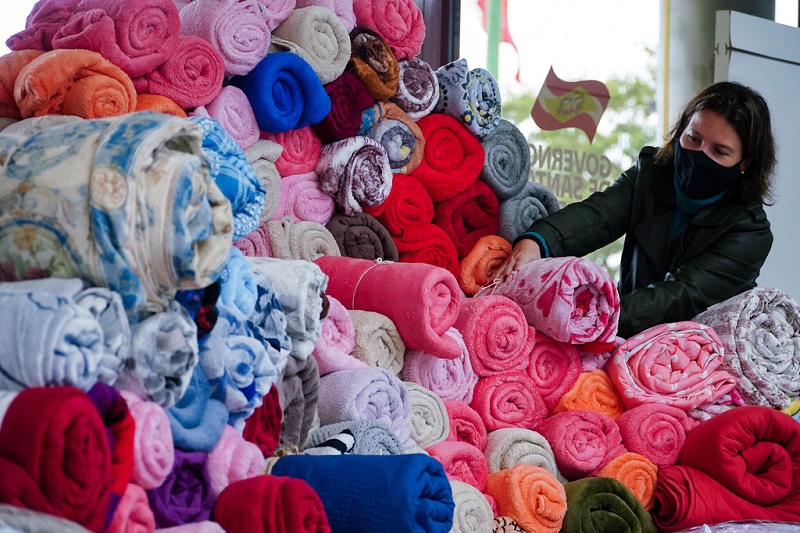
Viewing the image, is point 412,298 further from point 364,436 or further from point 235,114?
point 235,114

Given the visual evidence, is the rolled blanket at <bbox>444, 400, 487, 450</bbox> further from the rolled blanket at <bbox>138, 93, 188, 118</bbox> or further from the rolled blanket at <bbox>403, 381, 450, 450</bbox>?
the rolled blanket at <bbox>138, 93, 188, 118</bbox>

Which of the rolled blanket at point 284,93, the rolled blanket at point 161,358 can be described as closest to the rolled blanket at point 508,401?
the rolled blanket at point 284,93

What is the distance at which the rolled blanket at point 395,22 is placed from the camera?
5.96ft

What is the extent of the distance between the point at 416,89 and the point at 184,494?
1118 mm

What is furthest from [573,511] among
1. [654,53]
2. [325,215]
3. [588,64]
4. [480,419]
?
[654,53]

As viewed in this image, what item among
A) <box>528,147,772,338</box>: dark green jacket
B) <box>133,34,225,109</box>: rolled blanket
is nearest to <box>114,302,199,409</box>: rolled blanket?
<box>133,34,225,109</box>: rolled blanket

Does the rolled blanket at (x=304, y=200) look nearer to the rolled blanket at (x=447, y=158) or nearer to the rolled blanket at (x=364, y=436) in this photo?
the rolled blanket at (x=447, y=158)

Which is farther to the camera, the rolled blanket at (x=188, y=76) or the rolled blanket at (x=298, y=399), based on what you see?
the rolled blanket at (x=188, y=76)

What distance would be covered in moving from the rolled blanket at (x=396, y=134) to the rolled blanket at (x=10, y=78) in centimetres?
63

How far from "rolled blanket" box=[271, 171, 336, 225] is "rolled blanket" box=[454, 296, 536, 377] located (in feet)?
1.01

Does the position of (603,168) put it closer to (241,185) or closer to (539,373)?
(539,373)

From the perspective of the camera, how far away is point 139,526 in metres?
0.84

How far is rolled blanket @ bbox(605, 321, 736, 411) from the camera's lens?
5.59ft

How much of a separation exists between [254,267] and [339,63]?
2.06ft
